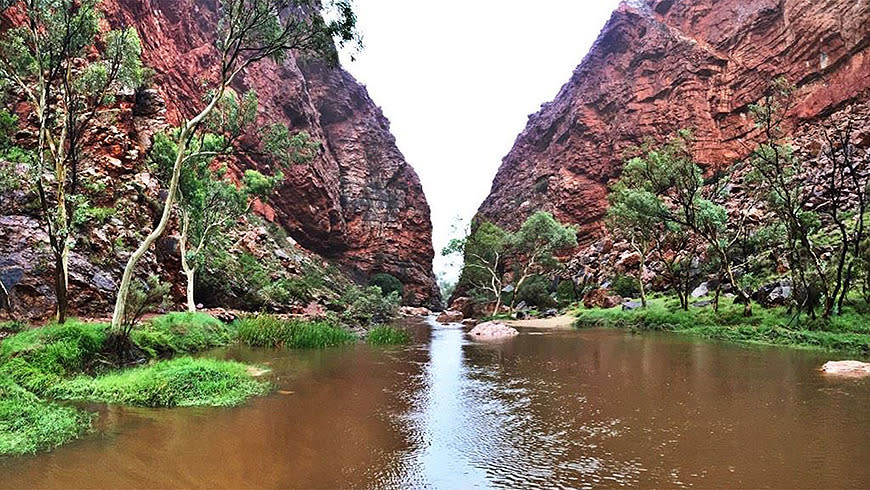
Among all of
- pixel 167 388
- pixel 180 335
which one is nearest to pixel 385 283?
pixel 180 335

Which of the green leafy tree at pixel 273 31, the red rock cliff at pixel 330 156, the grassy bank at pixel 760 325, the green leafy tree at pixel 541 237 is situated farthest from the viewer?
the red rock cliff at pixel 330 156

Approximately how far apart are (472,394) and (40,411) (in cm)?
703

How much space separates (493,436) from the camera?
6438 mm

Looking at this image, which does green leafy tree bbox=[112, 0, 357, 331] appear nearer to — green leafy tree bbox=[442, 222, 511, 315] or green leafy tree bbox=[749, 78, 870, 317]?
green leafy tree bbox=[749, 78, 870, 317]

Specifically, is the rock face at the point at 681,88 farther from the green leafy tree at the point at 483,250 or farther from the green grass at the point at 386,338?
the green grass at the point at 386,338

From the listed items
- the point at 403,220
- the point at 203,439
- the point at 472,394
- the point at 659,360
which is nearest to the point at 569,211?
the point at 403,220

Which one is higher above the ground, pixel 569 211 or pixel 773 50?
pixel 773 50

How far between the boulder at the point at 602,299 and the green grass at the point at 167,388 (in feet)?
107

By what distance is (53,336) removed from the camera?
979 cm

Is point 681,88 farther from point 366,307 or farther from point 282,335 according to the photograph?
point 282,335

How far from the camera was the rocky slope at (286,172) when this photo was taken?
54.5 feet

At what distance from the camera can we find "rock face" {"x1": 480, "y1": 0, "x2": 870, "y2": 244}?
141ft

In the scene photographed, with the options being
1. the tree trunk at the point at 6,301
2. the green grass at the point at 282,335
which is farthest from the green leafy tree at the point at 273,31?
the green grass at the point at 282,335

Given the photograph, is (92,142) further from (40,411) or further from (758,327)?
(758,327)
